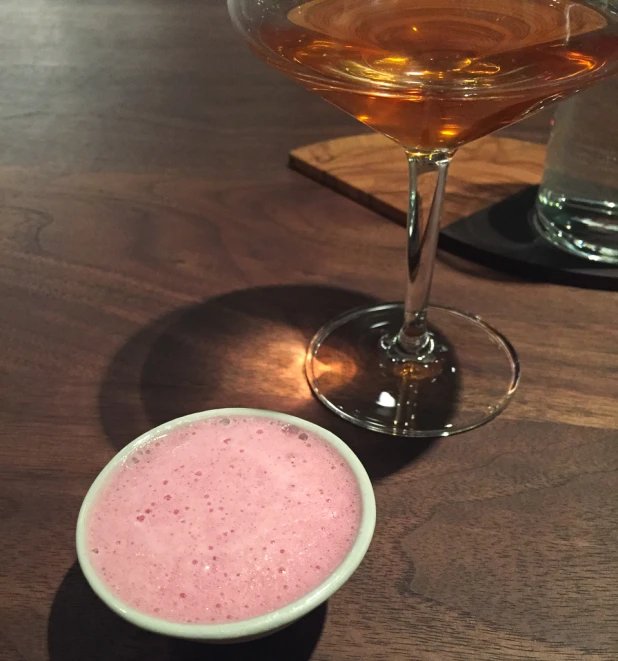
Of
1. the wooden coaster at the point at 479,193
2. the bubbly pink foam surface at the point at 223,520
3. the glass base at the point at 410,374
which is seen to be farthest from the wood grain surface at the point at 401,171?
the bubbly pink foam surface at the point at 223,520

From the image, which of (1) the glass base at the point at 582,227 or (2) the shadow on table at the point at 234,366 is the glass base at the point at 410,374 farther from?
(1) the glass base at the point at 582,227

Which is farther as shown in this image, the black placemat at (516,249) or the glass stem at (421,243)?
the black placemat at (516,249)

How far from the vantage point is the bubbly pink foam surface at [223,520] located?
15.1 inches

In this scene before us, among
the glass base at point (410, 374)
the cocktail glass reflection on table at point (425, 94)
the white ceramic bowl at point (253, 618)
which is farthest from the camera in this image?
the glass base at point (410, 374)

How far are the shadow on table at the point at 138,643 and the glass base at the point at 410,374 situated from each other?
0.60ft

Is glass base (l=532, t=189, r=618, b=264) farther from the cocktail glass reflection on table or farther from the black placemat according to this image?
the cocktail glass reflection on table

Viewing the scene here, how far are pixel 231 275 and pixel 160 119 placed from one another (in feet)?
1.34

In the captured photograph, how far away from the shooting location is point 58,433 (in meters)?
0.54

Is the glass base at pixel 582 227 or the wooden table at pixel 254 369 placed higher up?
the glass base at pixel 582 227

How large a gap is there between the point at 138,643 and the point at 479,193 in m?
0.60

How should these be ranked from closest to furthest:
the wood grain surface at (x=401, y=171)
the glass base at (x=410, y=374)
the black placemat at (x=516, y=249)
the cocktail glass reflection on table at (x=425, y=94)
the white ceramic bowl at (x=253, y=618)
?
the white ceramic bowl at (x=253, y=618), the cocktail glass reflection on table at (x=425, y=94), the glass base at (x=410, y=374), the black placemat at (x=516, y=249), the wood grain surface at (x=401, y=171)

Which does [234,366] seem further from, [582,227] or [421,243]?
[582,227]

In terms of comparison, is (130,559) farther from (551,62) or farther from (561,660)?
(551,62)

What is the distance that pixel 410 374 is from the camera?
635mm
